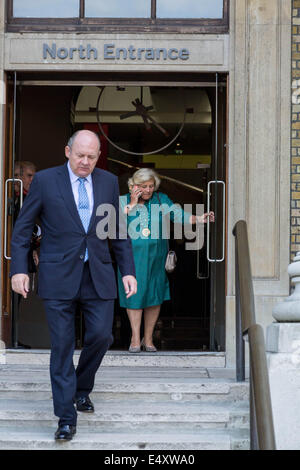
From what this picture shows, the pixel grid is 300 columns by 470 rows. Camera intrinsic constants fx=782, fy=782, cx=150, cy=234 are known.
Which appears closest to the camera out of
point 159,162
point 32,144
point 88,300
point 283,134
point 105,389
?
point 88,300

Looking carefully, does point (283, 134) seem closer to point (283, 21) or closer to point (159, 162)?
point (283, 21)

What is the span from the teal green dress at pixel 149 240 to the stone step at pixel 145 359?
59cm

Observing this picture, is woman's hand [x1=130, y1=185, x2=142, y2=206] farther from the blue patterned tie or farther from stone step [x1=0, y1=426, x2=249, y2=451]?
stone step [x1=0, y1=426, x2=249, y2=451]

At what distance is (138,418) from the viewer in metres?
5.17

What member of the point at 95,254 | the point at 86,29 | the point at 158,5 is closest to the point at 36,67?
the point at 86,29

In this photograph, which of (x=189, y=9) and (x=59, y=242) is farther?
(x=189, y=9)

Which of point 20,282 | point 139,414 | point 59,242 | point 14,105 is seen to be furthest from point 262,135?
point 20,282

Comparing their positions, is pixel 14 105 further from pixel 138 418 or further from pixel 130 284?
pixel 138 418

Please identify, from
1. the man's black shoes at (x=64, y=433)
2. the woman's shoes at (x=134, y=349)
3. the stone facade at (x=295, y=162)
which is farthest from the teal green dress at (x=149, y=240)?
the man's black shoes at (x=64, y=433)

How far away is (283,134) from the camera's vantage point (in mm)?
6734

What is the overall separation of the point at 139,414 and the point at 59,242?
1.28 meters

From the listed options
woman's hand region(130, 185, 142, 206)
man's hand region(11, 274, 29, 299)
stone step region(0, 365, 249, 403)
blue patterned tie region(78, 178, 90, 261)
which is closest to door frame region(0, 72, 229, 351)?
woman's hand region(130, 185, 142, 206)

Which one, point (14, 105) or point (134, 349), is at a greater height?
point (14, 105)

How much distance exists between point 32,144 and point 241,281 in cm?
559
